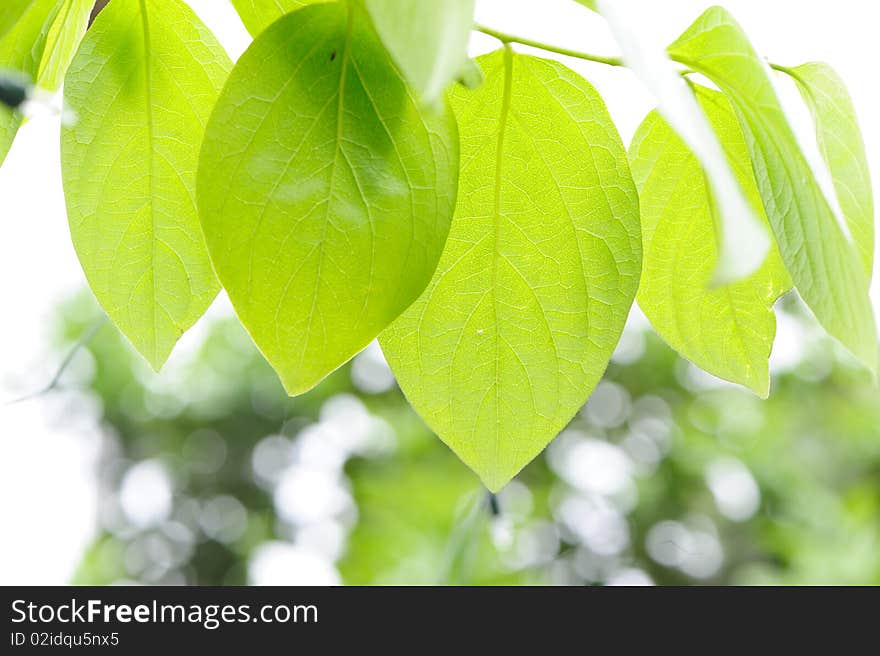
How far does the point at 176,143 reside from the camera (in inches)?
7.5

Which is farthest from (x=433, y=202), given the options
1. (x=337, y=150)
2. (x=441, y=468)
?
(x=441, y=468)

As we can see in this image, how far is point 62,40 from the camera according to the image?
0.21 metres

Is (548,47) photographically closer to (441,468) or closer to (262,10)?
(262,10)

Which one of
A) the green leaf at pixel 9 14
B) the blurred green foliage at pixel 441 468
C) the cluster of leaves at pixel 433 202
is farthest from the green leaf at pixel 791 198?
the blurred green foliage at pixel 441 468

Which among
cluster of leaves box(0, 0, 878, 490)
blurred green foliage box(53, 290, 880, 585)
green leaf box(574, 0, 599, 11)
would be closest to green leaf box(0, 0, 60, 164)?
cluster of leaves box(0, 0, 878, 490)

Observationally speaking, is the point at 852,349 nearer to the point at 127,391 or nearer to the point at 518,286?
the point at 518,286

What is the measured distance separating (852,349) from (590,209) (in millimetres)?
52

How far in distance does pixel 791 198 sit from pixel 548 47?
0.05 metres

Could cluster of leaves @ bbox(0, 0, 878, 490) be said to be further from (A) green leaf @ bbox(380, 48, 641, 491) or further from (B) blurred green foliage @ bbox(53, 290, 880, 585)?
(B) blurred green foliage @ bbox(53, 290, 880, 585)

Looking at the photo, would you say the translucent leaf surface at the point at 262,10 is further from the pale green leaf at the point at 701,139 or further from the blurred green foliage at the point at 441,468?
the blurred green foliage at the point at 441,468

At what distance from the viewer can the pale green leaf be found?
82mm

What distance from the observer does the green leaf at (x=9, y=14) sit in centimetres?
16

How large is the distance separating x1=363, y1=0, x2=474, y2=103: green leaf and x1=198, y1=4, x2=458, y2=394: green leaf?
1.5 inches
